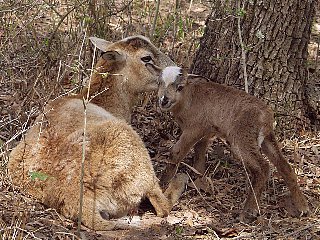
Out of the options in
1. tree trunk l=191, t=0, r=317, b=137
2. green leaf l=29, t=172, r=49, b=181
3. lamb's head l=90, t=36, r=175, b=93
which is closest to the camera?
green leaf l=29, t=172, r=49, b=181

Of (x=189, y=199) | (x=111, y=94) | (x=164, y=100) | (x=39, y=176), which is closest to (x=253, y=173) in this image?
(x=189, y=199)

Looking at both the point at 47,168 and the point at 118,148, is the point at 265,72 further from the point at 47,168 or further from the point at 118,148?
the point at 47,168

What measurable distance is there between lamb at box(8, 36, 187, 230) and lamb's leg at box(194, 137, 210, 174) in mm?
357

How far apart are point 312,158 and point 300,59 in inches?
46.2

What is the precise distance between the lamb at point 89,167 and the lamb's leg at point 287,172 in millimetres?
953

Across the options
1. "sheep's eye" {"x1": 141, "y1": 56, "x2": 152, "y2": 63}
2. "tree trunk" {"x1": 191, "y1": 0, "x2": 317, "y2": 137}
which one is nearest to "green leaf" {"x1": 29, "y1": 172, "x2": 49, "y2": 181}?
"sheep's eye" {"x1": 141, "y1": 56, "x2": 152, "y2": 63}

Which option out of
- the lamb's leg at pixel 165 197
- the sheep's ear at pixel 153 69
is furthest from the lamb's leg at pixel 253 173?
the sheep's ear at pixel 153 69

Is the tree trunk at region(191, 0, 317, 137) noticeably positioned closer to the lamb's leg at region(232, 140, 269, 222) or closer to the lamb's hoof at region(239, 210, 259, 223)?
the lamb's leg at region(232, 140, 269, 222)

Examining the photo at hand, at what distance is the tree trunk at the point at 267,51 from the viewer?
7355mm

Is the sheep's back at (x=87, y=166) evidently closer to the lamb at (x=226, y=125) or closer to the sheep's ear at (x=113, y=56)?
the lamb at (x=226, y=125)

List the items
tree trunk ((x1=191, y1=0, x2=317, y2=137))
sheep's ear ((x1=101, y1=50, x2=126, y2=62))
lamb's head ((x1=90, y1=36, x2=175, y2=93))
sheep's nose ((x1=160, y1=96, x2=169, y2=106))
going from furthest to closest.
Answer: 1. tree trunk ((x1=191, y1=0, x2=317, y2=137))
2. lamb's head ((x1=90, y1=36, x2=175, y2=93))
3. sheep's ear ((x1=101, y1=50, x2=126, y2=62))
4. sheep's nose ((x1=160, y1=96, x2=169, y2=106))

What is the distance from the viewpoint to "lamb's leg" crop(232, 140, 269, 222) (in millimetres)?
6105

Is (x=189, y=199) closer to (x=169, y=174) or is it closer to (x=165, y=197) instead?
(x=169, y=174)

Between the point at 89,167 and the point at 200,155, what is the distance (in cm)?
162
